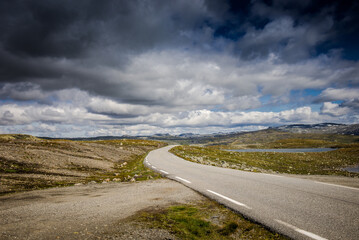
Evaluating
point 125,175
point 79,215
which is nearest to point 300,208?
point 79,215

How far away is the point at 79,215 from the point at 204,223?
14.7ft

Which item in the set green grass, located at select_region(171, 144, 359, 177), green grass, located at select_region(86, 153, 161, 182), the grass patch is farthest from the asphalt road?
green grass, located at select_region(171, 144, 359, 177)

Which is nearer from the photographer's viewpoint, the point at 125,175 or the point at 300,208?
the point at 300,208

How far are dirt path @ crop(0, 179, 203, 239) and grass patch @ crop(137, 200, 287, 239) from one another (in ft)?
1.76

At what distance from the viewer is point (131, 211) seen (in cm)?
722

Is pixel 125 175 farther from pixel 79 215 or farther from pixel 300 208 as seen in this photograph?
pixel 300 208

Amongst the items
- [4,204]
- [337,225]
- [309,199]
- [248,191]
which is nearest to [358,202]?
[309,199]

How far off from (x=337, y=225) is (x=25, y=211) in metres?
10.7

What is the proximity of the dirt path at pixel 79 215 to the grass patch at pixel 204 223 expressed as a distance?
537 millimetres

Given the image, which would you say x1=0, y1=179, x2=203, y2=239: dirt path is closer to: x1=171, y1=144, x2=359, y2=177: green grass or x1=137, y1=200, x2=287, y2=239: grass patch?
x1=137, y1=200, x2=287, y2=239: grass patch

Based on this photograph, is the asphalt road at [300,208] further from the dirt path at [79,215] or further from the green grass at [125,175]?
the green grass at [125,175]

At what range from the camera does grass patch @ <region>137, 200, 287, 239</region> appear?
5.38 metres

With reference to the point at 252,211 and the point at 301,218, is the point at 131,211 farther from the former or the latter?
the point at 301,218

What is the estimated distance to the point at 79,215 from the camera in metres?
6.73
